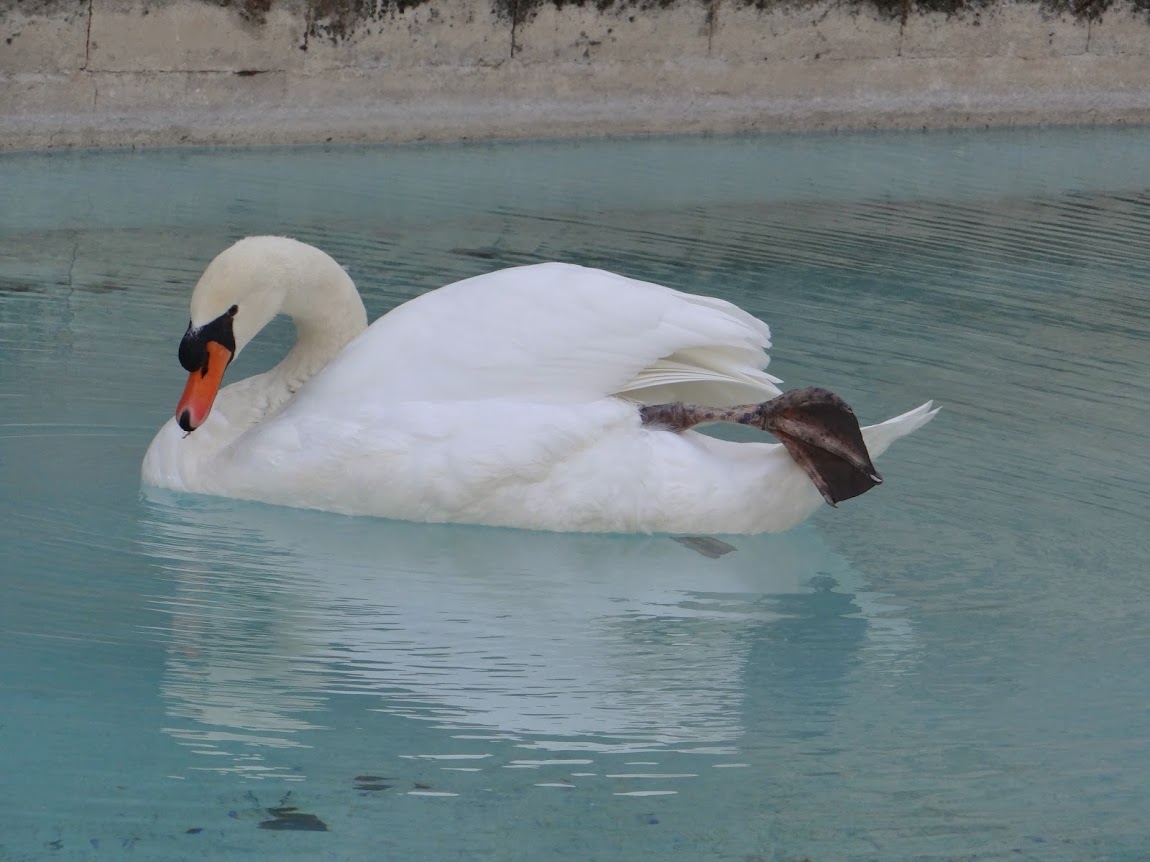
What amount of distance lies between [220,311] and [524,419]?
75 cm

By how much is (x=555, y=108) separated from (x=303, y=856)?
7125 mm

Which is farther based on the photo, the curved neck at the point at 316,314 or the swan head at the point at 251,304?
the curved neck at the point at 316,314

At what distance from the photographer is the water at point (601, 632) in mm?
2814

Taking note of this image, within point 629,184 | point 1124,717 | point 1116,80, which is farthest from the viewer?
point 1116,80

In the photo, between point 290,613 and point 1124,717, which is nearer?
point 1124,717

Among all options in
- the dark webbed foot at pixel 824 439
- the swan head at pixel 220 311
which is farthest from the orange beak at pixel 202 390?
the dark webbed foot at pixel 824 439

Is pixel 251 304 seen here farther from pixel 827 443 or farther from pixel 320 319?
pixel 827 443

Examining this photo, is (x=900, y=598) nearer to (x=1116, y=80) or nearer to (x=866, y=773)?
(x=866, y=773)

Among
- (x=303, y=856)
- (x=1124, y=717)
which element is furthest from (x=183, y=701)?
(x=1124, y=717)

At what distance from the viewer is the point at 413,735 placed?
3053mm

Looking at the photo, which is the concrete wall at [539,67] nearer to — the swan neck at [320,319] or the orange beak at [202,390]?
the swan neck at [320,319]

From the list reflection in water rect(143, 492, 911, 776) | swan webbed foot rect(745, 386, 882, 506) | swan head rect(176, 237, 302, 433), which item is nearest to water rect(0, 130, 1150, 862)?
reflection in water rect(143, 492, 911, 776)

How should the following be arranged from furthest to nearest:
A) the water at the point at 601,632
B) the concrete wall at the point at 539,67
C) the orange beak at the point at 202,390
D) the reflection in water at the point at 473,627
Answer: the concrete wall at the point at 539,67 → the orange beak at the point at 202,390 → the reflection in water at the point at 473,627 → the water at the point at 601,632

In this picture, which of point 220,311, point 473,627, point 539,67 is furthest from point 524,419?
point 539,67
